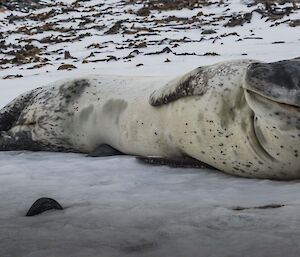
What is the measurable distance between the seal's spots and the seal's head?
90 centimetres

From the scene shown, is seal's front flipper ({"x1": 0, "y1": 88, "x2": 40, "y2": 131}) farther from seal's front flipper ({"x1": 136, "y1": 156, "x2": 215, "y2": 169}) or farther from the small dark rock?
the small dark rock

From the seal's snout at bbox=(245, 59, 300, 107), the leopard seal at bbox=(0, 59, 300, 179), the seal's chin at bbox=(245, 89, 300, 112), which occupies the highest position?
the seal's snout at bbox=(245, 59, 300, 107)

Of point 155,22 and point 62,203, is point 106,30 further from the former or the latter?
point 62,203

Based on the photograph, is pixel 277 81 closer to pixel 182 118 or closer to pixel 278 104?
pixel 278 104

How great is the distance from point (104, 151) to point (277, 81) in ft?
5.65

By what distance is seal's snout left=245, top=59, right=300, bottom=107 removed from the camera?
6.54ft

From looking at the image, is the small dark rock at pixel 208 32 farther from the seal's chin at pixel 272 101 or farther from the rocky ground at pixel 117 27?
the seal's chin at pixel 272 101

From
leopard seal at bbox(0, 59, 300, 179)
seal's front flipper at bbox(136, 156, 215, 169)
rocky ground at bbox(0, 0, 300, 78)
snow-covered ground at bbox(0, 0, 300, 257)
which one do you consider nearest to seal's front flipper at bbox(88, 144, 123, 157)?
leopard seal at bbox(0, 59, 300, 179)

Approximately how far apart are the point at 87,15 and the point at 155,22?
12.4 feet

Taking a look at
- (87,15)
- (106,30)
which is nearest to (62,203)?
(106,30)

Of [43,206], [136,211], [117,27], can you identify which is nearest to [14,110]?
[43,206]

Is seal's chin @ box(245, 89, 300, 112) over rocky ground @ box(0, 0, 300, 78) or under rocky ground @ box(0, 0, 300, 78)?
over

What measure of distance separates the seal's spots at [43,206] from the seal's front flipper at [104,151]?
1.45m

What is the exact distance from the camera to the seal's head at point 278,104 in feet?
6.59
